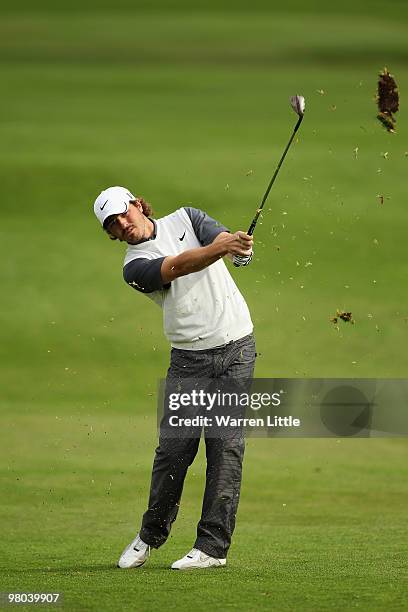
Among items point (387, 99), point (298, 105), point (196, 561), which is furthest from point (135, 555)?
point (387, 99)

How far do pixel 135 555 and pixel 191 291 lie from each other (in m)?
1.20

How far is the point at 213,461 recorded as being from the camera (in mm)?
5914

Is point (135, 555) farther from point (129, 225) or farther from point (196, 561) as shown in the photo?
point (129, 225)

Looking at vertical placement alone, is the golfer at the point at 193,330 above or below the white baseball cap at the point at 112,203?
below

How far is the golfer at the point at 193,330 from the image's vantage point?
5.83 meters

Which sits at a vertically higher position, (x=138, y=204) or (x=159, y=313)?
(x=159, y=313)

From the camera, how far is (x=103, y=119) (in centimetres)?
2008

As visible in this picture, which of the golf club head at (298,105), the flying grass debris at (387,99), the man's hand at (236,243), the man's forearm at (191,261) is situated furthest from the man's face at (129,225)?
the flying grass debris at (387,99)

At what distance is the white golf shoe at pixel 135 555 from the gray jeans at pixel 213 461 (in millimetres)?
36

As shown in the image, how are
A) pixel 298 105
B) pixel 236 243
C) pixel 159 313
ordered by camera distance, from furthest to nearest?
1. pixel 159 313
2. pixel 298 105
3. pixel 236 243

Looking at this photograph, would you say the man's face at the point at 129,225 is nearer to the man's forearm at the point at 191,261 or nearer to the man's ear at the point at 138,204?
the man's ear at the point at 138,204


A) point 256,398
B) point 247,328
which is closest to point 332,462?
point 256,398

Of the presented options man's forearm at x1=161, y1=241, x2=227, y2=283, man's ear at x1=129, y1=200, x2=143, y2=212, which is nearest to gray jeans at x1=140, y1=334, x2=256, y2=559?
man's forearm at x1=161, y1=241, x2=227, y2=283

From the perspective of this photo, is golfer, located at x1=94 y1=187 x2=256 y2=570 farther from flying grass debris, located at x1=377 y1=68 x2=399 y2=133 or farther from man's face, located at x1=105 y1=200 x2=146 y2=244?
flying grass debris, located at x1=377 y1=68 x2=399 y2=133
